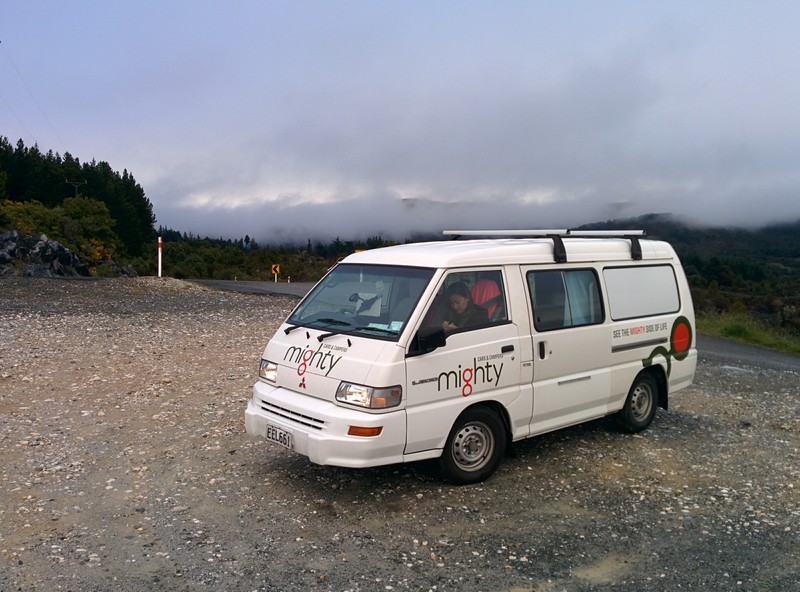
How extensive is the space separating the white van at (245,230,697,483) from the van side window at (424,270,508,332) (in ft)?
0.04

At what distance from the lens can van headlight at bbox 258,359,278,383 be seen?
19.9 ft

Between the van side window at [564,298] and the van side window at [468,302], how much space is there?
41cm

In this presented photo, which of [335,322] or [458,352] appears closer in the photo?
[458,352]

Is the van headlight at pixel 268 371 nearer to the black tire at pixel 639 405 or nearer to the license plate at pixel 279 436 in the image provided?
the license plate at pixel 279 436

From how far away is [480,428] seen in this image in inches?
235

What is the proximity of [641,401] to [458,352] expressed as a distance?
3.09 metres

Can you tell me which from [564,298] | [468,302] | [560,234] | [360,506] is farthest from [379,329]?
[560,234]

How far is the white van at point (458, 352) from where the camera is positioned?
212 inches

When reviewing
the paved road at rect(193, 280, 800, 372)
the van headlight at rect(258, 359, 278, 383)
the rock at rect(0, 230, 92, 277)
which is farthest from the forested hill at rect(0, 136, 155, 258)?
the van headlight at rect(258, 359, 278, 383)

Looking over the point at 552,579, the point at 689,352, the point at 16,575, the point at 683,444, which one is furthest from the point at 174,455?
the point at 689,352

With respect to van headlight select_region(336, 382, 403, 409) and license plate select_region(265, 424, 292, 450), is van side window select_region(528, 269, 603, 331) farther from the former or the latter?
license plate select_region(265, 424, 292, 450)

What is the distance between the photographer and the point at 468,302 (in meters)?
5.98

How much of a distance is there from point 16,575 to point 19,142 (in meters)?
75.6

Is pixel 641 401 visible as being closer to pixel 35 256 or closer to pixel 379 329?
pixel 379 329
